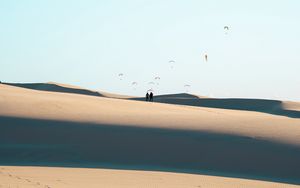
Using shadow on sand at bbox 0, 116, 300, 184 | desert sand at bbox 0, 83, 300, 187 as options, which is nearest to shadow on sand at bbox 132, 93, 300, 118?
desert sand at bbox 0, 83, 300, 187

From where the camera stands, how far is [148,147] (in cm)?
1819

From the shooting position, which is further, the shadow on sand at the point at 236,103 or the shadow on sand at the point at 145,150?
the shadow on sand at the point at 236,103

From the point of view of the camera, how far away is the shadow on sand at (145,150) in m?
16.5

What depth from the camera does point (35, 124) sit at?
20.2 metres

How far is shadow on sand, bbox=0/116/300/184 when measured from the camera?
16469 millimetres

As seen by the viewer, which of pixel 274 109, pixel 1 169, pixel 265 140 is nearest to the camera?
pixel 1 169

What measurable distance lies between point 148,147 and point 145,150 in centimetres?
23

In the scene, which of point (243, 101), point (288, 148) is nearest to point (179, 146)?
point (288, 148)

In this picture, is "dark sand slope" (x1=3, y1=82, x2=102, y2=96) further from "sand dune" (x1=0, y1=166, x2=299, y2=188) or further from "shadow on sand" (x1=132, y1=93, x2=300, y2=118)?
"sand dune" (x1=0, y1=166, x2=299, y2=188)

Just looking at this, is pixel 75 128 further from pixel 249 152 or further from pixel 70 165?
pixel 249 152

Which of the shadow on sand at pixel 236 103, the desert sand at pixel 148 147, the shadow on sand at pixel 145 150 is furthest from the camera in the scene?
the shadow on sand at pixel 236 103

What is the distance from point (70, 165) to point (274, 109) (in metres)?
34.8

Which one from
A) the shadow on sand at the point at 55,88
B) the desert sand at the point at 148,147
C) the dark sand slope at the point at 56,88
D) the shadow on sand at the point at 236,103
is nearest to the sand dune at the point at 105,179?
the desert sand at the point at 148,147

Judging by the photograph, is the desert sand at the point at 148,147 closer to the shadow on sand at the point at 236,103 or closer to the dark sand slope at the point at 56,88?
the shadow on sand at the point at 236,103
